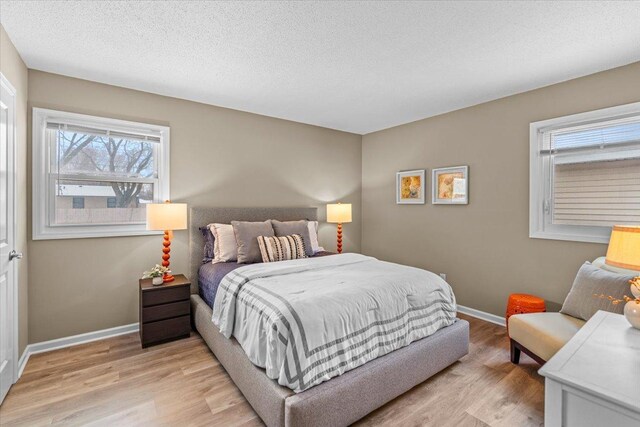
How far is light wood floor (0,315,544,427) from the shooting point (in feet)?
6.19

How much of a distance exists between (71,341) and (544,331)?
4031 mm

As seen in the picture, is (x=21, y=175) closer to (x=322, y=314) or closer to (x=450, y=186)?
(x=322, y=314)

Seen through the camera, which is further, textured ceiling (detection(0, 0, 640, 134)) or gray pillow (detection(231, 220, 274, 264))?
gray pillow (detection(231, 220, 274, 264))

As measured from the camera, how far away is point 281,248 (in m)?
3.29

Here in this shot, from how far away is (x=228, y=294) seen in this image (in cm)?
238

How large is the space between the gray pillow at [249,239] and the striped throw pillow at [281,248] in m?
0.06

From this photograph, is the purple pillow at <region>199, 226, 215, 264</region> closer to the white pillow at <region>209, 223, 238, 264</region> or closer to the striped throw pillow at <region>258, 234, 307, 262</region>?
the white pillow at <region>209, 223, 238, 264</region>

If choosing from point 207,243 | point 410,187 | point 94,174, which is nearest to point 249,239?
point 207,243

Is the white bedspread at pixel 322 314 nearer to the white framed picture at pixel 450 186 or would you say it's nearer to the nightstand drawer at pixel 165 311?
the nightstand drawer at pixel 165 311

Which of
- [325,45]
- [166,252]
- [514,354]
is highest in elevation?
[325,45]

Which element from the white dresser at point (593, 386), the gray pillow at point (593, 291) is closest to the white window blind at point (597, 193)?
the gray pillow at point (593, 291)

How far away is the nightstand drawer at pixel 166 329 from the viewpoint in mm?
2801

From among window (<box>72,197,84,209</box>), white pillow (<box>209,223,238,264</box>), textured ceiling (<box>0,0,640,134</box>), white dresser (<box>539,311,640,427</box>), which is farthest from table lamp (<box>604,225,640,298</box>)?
window (<box>72,197,84,209</box>)

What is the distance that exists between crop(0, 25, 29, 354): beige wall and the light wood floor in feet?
1.22
